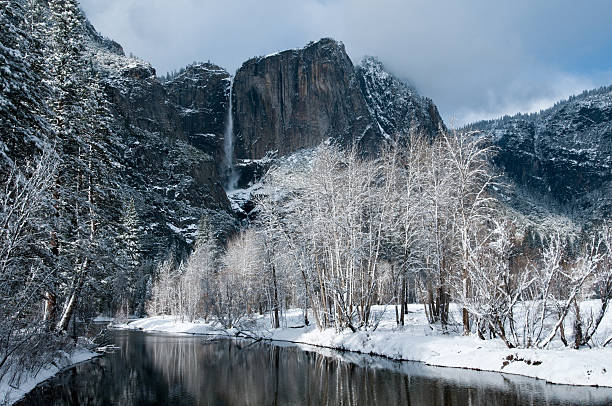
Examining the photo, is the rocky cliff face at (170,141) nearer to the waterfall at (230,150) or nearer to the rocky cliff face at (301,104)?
the waterfall at (230,150)

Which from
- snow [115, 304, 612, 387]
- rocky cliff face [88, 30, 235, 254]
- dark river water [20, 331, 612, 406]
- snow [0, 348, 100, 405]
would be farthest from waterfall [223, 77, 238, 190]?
dark river water [20, 331, 612, 406]

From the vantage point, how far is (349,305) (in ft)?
86.5

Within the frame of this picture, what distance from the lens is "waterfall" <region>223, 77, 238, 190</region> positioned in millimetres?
164125

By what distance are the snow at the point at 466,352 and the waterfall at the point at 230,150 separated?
13286cm

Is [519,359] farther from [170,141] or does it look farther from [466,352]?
[170,141]

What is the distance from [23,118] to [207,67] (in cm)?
18055

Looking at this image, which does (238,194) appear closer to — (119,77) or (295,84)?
(295,84)

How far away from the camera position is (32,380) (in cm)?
1680

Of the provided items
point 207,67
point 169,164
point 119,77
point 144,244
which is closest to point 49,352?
point 144,244

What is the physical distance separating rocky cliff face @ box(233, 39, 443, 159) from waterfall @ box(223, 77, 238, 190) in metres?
2.58

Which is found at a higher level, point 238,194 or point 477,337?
point 238,194

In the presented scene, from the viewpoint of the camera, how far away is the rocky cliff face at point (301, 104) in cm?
15838

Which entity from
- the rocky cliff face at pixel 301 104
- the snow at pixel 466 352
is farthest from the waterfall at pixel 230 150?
the snow at pixel 466 352

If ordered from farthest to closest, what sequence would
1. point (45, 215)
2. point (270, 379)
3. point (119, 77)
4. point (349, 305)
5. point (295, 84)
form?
1. point (295, 84)
2. point (119, 77)
3. point (349, 305)
4. point (270, 379)
5. point (45, 215)
